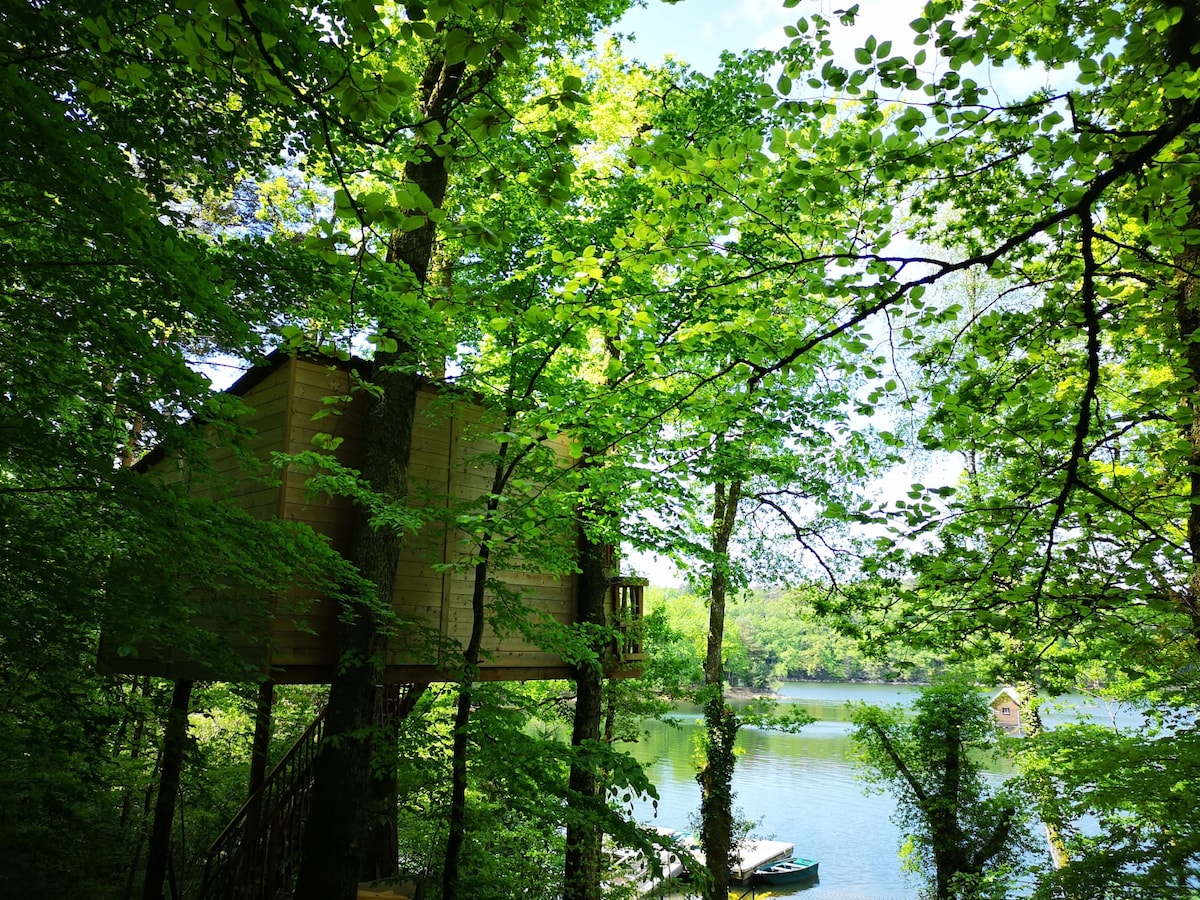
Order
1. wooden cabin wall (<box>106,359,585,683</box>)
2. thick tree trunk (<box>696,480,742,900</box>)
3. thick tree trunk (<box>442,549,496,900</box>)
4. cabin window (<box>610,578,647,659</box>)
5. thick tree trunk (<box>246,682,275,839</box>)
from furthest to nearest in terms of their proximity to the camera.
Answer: thick tree trunk (<box>696,480,742,900</box>) → cabin window (<box>610,578,647,659</box>) → thick tree trunk (<box>246,682,275,839</box>) → wooden cabin wall (<box>106,359,585,683</box>) → thick tree trunk (<box>442,549,496,900</box>)

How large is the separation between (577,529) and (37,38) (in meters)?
6.38

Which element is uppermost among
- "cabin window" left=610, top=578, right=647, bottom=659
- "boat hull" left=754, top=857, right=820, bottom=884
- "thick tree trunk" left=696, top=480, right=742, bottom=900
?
"cabin window" left=610, top=578, right=647, bottom=659

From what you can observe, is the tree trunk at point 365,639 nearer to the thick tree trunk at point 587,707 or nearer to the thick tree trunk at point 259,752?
the thick tree trunk at point 259,752

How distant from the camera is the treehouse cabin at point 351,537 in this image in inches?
218

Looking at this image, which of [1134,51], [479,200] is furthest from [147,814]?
[1134,51]

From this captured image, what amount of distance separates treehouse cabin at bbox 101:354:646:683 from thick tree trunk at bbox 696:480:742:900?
4.65 meters

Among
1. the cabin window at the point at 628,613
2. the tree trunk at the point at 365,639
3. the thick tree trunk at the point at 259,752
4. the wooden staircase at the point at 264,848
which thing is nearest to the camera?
the tree trunk at the point at 365,639

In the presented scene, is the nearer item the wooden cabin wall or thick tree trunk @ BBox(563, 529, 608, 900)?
the wooden cabin wall

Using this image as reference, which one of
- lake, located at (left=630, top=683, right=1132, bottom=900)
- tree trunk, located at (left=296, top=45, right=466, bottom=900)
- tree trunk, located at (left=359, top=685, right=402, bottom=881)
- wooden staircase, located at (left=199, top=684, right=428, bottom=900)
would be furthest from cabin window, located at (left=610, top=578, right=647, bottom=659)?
lake, located at (left=630, top=683, right=1132, bottom=900)

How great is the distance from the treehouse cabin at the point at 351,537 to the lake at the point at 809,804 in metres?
6.74

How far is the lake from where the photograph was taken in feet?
55.8

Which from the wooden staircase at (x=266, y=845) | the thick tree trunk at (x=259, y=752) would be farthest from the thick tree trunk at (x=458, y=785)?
the thick tree trunk at (x=259, y=752)

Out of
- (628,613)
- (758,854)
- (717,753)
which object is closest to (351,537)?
(628,613)

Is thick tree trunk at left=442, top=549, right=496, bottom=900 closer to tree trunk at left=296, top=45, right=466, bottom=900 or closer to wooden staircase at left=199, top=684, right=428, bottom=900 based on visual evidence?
tree trunk at left=296, top=45, right=466, bottom=900
